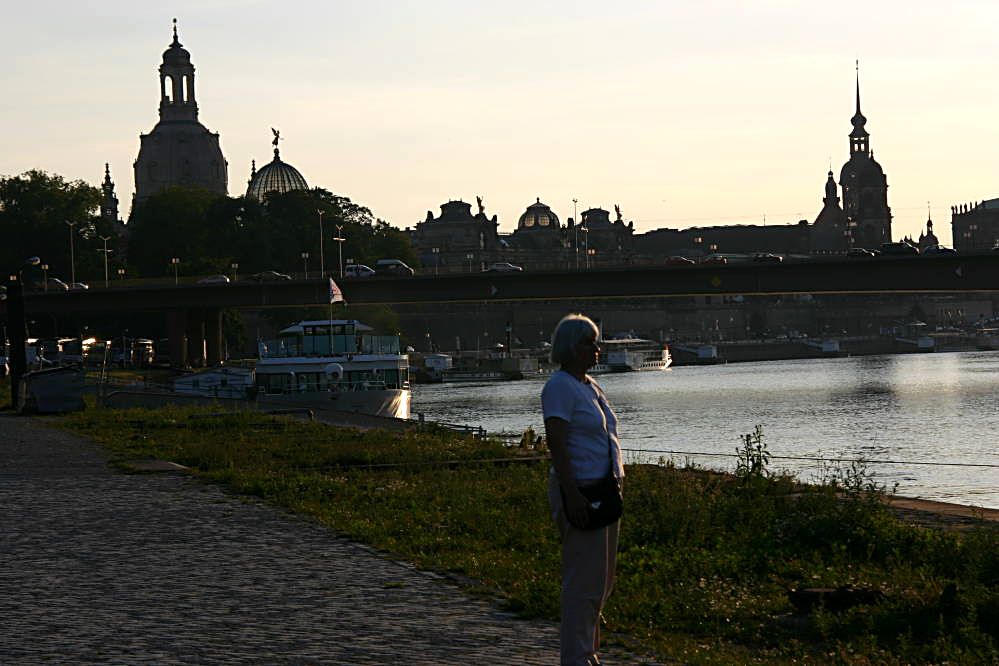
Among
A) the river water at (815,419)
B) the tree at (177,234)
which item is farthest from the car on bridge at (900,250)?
the tree at (177,234)

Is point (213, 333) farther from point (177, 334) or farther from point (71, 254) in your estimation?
point (71, 254)

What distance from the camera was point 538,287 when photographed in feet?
326

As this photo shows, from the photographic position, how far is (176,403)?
58.7 metres

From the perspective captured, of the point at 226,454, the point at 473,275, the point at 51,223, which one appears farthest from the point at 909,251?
the point at 51,223

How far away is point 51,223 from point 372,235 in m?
32.9

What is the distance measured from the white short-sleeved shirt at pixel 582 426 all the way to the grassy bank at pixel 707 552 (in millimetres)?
1809

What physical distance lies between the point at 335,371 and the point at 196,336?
5768 cm

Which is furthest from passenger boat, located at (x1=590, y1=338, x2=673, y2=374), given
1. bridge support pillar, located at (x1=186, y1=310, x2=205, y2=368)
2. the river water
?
bridge support pillar, located at (x1=186, y1=310, x2=205, y2=368)

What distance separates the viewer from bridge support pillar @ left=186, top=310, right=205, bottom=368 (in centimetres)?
11843

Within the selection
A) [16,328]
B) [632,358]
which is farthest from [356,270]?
[16,328]

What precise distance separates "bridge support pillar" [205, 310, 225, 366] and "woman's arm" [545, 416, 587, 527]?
11209 cm

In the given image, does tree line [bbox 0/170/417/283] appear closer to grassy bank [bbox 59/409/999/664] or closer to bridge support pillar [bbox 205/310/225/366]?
bridge support pillar [bbox 205/310/225/366]

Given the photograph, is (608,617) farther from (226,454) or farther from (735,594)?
(226,454)

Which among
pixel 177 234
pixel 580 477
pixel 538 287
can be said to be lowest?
pixel 580 477
